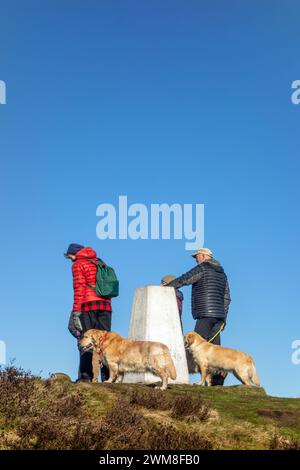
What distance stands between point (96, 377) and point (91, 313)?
4.28 ft

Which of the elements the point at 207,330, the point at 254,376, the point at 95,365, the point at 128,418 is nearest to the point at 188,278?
the point at 207,330

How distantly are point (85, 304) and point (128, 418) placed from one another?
13.8ft

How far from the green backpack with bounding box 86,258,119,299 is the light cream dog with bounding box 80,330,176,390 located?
34.6 inches

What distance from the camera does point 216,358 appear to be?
56.1 feet

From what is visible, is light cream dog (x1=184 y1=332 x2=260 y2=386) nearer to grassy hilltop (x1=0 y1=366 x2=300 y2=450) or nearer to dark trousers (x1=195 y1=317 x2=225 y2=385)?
dark trousers (x1=195 y1=317 x2=225 y2=385)

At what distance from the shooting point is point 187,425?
505 inches

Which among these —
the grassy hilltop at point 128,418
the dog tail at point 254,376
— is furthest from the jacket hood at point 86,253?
the dog tail at point 254,376

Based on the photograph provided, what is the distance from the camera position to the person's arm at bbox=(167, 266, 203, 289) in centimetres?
1770

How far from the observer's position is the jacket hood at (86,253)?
16.4 meters

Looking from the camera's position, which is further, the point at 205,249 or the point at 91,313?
the point at 205,249

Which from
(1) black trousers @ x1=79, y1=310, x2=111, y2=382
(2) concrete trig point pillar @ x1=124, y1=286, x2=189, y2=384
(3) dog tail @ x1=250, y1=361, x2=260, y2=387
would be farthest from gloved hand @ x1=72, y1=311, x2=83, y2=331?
(3) dog tail @ x1=250, y1=361, x2=260, y2=387

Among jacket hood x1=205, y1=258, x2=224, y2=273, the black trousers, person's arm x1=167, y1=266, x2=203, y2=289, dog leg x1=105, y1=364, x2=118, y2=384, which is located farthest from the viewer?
jacket hood x1=205, y1=258, x2=224, y2=273
